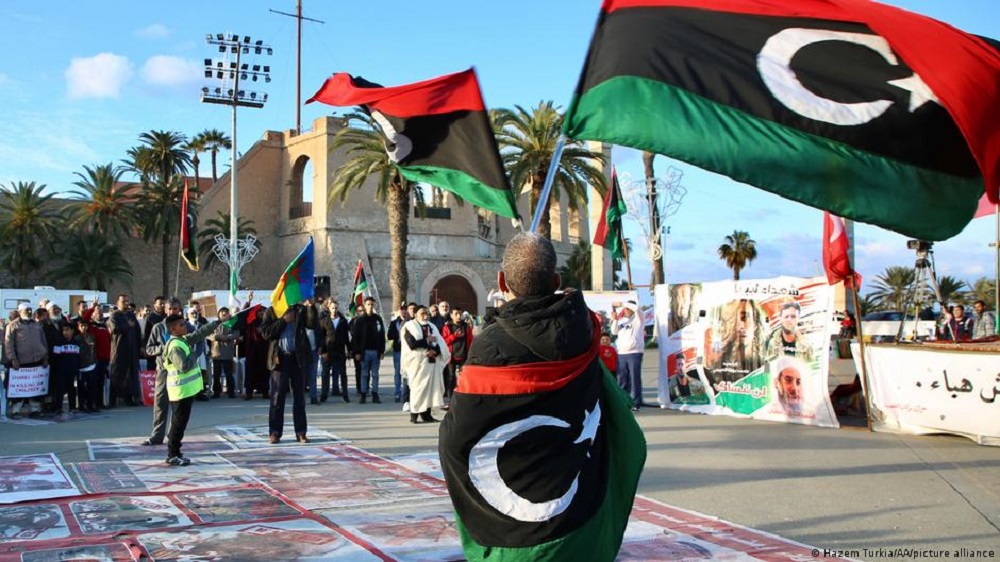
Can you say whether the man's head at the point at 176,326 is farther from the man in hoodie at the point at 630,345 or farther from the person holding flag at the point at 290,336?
the man in hoodie at the point at 630,345

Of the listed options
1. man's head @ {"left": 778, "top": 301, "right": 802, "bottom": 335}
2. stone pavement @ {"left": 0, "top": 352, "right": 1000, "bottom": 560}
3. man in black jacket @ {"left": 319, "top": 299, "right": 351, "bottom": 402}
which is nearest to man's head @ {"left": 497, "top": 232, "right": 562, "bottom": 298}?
stone pavement @ {"left": 0, "top": 352, "right": 1000, "bottom": 560}

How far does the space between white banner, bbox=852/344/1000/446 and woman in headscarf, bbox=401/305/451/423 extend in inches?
241

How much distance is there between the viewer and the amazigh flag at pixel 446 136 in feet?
20.2

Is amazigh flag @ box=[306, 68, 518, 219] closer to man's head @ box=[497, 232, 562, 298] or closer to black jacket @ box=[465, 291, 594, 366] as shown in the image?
man's head @ box=[497, 232, 562, 298]

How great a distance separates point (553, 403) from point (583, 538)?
525 millimetres

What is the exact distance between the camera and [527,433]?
3.07m

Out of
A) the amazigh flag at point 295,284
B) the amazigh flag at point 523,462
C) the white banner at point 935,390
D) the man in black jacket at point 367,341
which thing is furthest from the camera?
the man in black jacket at point 367,341

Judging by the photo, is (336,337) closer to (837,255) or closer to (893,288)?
(837,255)

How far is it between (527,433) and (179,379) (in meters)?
6.82

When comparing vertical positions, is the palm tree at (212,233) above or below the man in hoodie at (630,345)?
above

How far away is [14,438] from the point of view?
10891 millimetres

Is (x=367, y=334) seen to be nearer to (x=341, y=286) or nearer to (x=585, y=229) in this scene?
(x=341, y=286)

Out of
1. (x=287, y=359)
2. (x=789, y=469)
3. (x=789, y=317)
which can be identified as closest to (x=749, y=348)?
(x=789, y=317)

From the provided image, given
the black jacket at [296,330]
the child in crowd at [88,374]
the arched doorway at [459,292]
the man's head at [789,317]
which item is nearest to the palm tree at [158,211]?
the arched doorway at [459,292]
